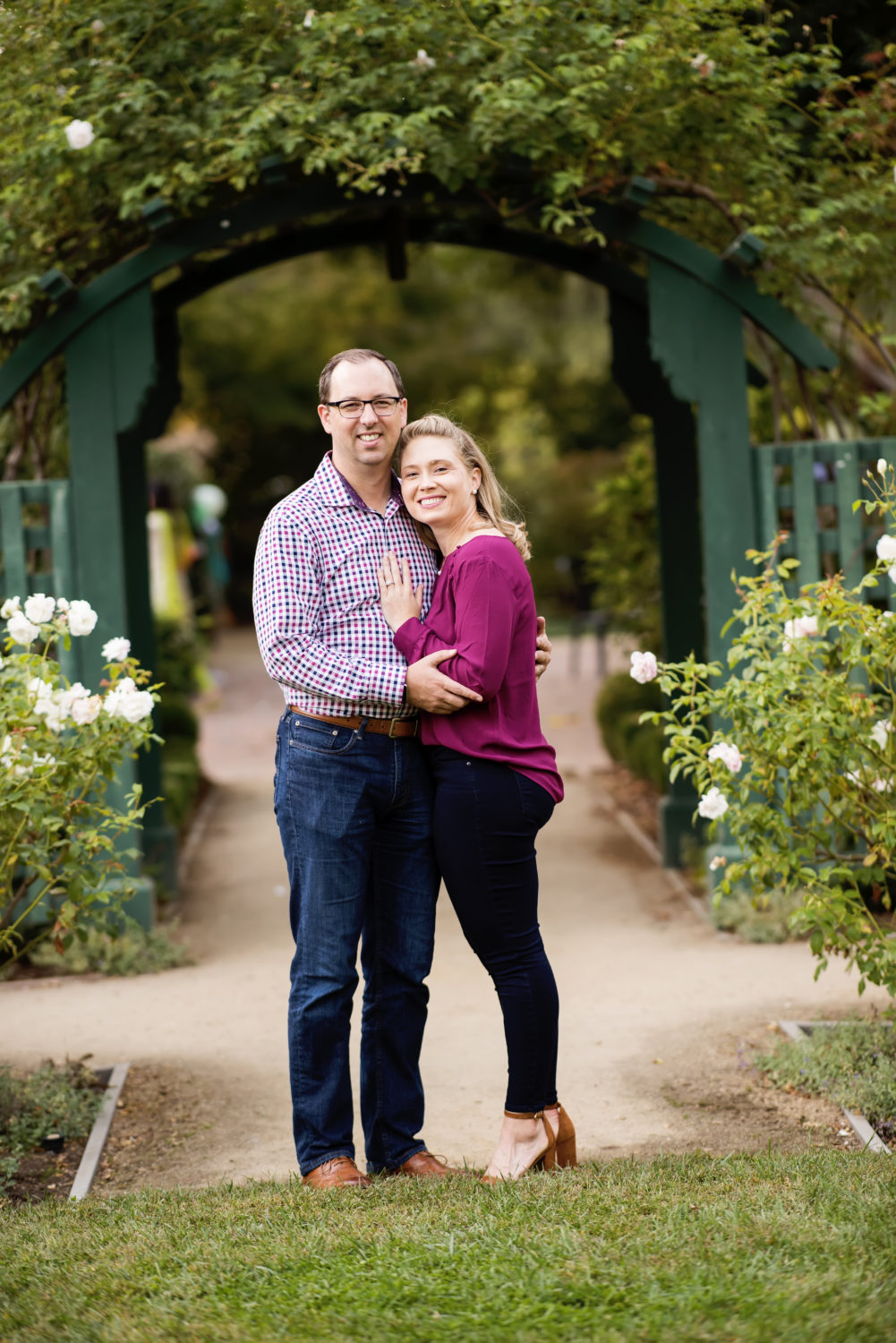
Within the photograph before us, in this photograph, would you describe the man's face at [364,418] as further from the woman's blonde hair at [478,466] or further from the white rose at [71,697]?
the white rose at [71,697]

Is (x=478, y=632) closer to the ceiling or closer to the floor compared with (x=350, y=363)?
closer to the floor

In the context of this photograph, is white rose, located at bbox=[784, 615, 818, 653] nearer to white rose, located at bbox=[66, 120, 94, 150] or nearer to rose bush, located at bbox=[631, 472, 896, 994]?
rose bush, located at bbox=[631, 472, 896, 994]

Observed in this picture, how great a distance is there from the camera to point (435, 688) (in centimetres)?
301

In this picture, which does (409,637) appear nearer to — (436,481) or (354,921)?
(436,481)

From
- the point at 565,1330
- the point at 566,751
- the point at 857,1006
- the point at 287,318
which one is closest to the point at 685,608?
the point at 857,1006

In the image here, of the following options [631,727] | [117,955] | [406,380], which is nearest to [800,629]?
[117,955]

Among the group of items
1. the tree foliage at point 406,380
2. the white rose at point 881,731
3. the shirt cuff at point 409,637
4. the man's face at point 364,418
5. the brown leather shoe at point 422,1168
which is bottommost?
the brown leather shoe at point 422,1168

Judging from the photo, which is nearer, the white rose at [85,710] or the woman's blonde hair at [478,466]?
the woman's blonde hair at [478,466]

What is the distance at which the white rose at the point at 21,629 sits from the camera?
370 centimetres

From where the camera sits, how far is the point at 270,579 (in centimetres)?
313

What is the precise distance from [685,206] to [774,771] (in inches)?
125

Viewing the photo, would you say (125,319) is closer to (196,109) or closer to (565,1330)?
(196,109)

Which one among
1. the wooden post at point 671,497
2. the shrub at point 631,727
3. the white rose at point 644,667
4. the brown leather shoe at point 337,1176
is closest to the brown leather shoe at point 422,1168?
the brown leather shoe at point 337,1176

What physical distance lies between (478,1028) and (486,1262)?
2203 millimetres
